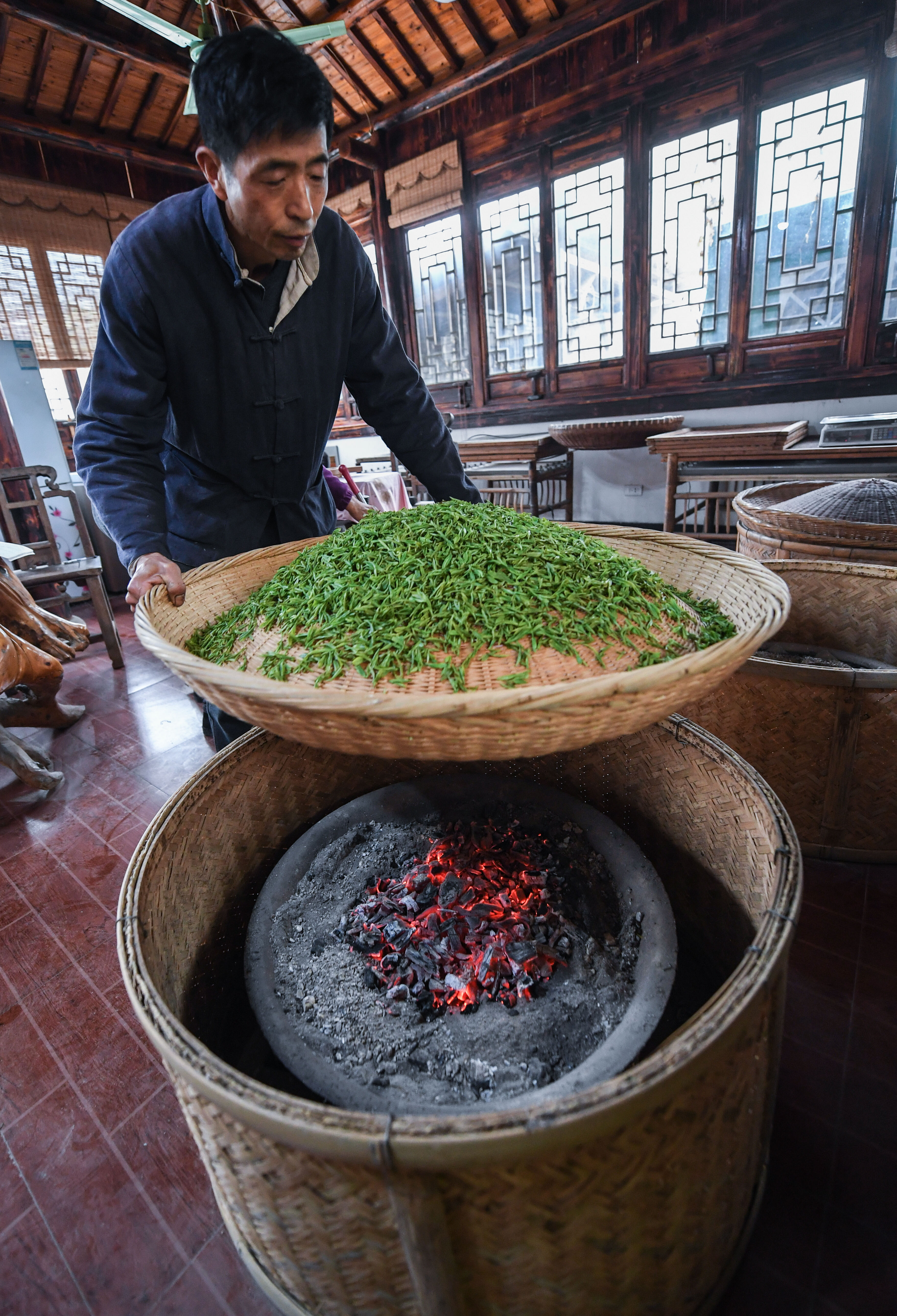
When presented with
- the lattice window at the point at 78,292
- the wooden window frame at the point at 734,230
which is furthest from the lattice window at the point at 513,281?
the lattice window at the point at 78,292

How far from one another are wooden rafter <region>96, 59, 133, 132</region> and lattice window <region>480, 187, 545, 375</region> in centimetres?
355

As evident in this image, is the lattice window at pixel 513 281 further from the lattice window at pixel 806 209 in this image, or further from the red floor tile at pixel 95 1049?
the red floor tile at pixel 95 1049

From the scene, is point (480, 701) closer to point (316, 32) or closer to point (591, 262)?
point (316, 32)

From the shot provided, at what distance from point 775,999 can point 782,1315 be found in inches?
23.1

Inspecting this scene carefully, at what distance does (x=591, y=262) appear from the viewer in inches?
221

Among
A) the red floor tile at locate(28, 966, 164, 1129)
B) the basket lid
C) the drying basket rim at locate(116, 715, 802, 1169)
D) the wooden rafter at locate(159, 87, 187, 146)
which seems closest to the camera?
the drying basket rim at locate(116, 715, 802, 1169)

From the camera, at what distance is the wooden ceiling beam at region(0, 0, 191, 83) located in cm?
444

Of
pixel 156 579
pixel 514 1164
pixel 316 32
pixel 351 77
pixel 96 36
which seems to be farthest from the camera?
pixel 351 77

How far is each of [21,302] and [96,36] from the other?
251 cm

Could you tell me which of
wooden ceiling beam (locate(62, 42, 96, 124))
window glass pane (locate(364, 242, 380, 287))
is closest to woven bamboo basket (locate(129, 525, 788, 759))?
wooden ceiling beam (locate(62, 42, 96, 124))

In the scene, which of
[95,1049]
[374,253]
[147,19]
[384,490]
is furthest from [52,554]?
[374,253]

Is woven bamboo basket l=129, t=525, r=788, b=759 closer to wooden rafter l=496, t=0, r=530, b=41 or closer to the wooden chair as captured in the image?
the wooden chair

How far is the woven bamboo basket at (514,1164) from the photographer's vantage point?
714 millimetres

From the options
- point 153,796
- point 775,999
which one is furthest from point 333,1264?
point 153,796
